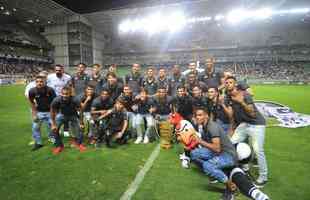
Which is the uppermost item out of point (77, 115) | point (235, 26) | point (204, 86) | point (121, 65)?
point (235, 26)

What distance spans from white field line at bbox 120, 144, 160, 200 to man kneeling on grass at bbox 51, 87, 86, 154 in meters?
1.89

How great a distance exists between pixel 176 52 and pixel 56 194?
53586mm

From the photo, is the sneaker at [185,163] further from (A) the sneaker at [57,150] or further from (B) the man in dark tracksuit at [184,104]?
(A) the sneaker at [57,150]

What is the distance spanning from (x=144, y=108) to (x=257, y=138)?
142 inches

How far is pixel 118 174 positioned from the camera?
4484 millimetres

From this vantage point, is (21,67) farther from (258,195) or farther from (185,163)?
(258,195)

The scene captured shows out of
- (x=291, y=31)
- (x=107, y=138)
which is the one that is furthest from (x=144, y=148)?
(x=291, y=31)

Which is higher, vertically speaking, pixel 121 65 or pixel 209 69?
pixel 121 65

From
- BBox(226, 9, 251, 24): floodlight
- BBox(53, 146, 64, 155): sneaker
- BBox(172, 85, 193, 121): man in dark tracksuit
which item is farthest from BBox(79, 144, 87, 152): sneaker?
BBox(226, 9, 251, 24): floodlight

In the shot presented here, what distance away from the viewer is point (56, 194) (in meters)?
3.73

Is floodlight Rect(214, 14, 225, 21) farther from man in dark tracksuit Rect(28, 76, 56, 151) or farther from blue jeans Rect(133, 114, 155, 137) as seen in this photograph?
man in dark tracksuit Rect(28, 76, 56, 151)

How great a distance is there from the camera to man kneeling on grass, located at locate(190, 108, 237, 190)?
372 centimetres

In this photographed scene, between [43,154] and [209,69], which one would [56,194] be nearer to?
[43,154]

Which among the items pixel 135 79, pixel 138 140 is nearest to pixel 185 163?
pixel 138 140
